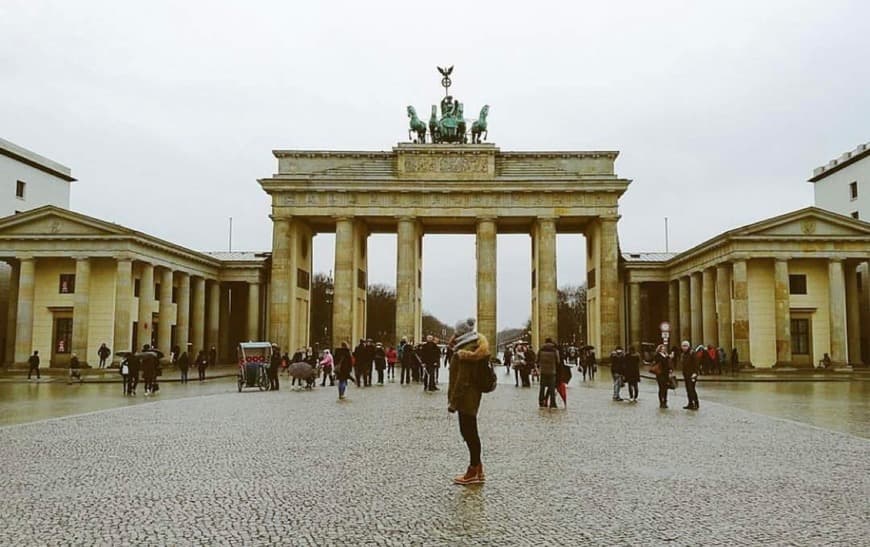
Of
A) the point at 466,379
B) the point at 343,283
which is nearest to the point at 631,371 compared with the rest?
the point at 466,379

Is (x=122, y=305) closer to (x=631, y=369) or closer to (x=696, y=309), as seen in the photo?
(x=631, y=369)

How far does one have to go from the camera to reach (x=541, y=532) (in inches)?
291

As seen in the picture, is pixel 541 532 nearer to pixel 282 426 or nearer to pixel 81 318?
pixel 282 426

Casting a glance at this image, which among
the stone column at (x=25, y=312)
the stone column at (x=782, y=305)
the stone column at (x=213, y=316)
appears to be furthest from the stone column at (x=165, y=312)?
the stone column at (x=782, y=305)

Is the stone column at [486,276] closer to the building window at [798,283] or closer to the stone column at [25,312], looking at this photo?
the building window at [798,283]

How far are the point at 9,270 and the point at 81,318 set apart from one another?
13656mm

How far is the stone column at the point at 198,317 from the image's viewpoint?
197 ft

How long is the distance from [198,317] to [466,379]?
175ft

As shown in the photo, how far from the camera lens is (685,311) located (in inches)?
2322

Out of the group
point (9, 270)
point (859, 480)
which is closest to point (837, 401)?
point (859, 480)

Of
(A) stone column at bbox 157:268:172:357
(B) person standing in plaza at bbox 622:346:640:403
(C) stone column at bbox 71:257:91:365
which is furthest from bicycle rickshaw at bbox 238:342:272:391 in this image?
(A) stone column at bbox 157:268:172:357

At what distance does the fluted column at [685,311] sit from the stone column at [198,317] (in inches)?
1391

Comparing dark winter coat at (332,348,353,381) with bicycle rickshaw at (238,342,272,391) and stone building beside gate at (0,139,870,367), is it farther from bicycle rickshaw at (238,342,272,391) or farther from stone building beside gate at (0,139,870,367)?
stone building beside gate at (0,139,870,367)

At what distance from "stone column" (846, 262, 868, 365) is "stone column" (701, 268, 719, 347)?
776 cm
